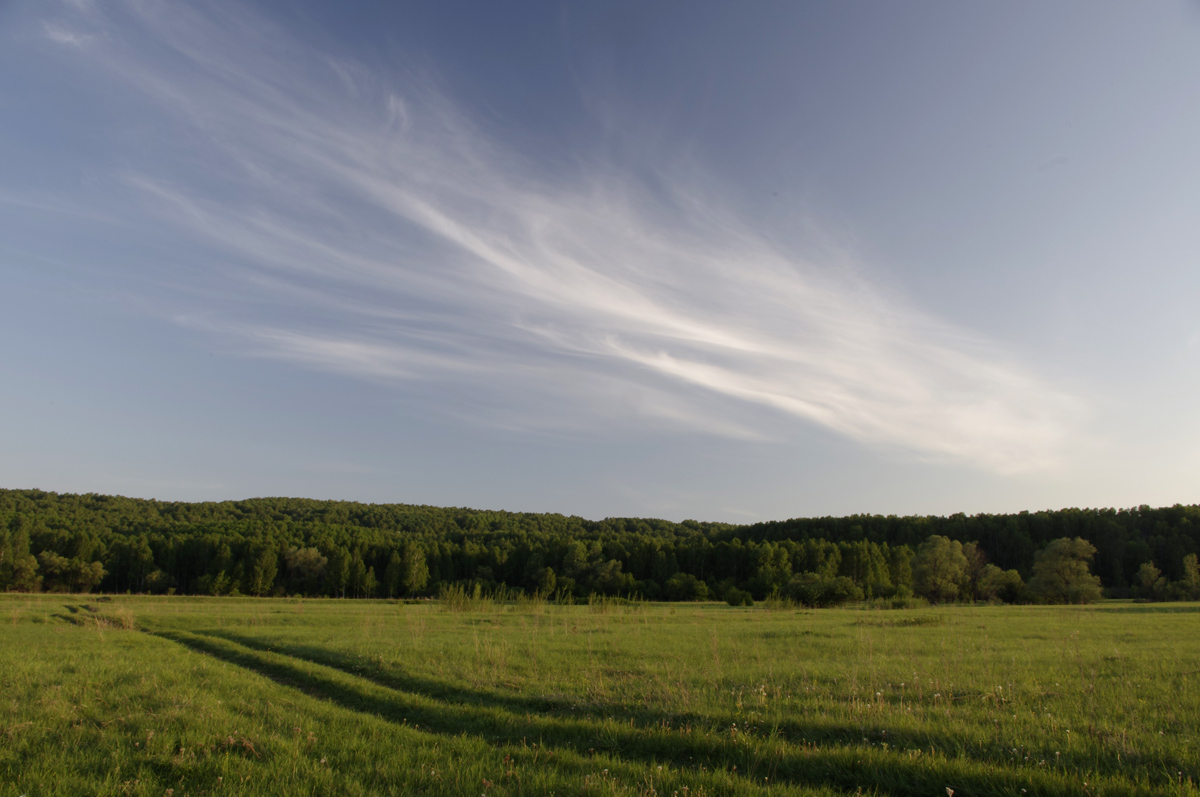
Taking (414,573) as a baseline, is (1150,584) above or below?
above

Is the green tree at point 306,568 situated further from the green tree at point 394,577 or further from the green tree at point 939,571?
the green tree at point 939,571

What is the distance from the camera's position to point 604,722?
8.84m

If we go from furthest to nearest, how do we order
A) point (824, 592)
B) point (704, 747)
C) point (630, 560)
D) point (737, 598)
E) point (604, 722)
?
1. point (630, 560)
2. point (737, 598)
3. point (824, 592)
4. point (604, 722)
5. point (704, 747)

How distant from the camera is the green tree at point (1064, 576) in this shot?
201 feet

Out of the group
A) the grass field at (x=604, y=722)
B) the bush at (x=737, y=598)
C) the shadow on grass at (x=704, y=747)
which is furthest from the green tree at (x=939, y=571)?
the shadow on grass at (x=704, y=747)

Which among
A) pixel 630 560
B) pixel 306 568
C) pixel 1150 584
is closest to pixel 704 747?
pixel 1150 584

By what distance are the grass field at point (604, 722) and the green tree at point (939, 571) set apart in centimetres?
5939

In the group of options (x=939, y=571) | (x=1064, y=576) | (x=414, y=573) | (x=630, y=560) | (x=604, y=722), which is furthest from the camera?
(x=630, y=560)

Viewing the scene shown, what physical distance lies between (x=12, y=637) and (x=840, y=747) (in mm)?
30155

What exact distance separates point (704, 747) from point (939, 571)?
3042 inches

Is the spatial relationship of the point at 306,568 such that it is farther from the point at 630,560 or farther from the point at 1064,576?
the point at 1064,576

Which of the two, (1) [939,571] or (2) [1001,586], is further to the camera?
(1) [939,571]

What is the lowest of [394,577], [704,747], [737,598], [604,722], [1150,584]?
[394,577]

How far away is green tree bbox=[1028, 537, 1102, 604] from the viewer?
201ft
